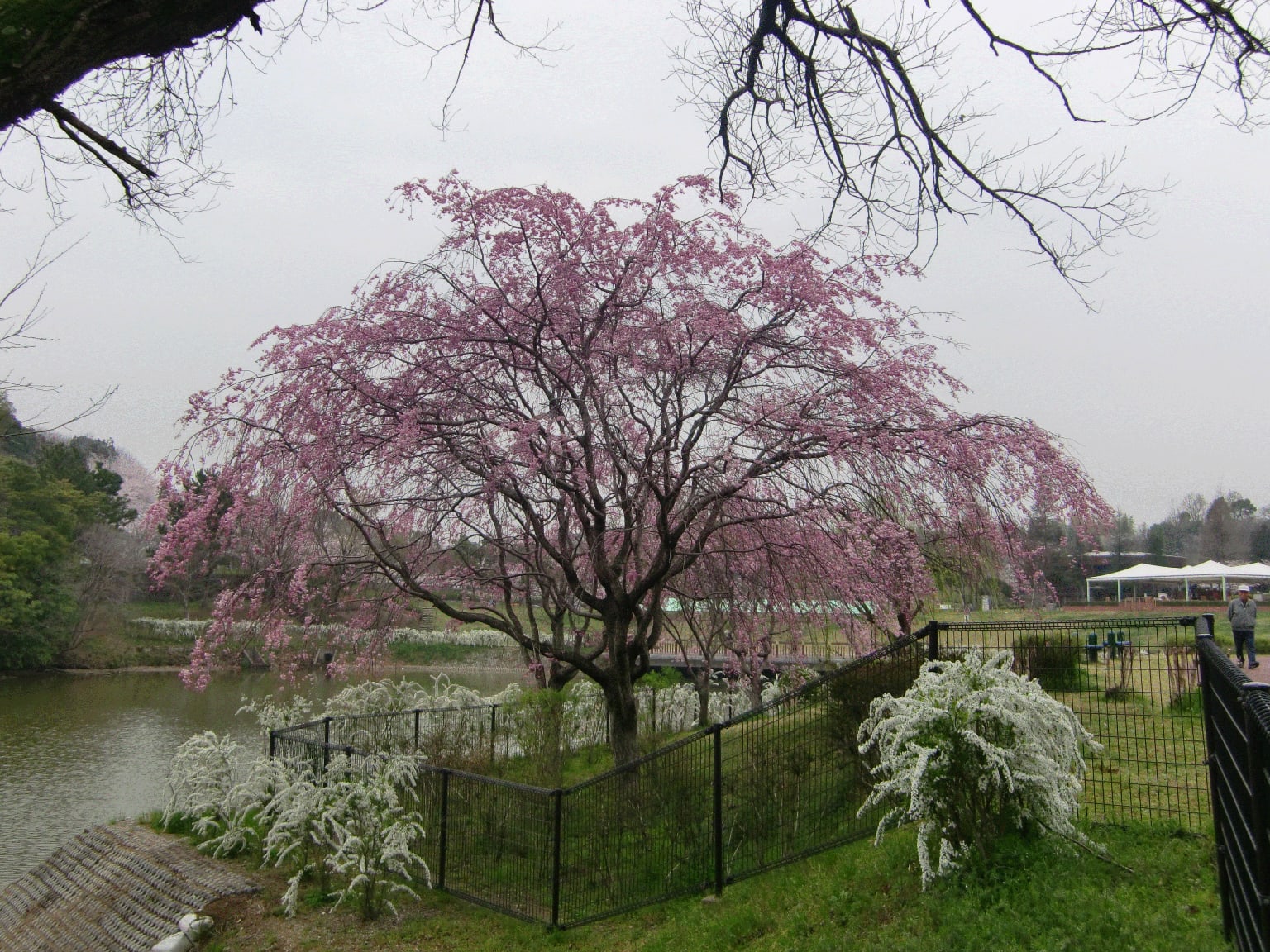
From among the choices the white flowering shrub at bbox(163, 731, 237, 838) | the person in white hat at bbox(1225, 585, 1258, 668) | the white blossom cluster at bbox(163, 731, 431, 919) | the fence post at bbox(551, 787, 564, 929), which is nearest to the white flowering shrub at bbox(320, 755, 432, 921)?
the white blossom cluster at bbox(163, 731, 431, 919)

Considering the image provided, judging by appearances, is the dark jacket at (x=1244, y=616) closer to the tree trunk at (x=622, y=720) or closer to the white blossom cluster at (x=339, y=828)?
the tree trunk at (x=622, y=720)

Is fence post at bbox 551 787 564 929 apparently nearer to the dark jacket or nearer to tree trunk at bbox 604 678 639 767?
tree trunk at bbox 604 678 639 767

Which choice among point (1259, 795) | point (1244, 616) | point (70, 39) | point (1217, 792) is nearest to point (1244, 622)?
point (1244, 616)

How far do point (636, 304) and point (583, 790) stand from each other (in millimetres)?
4503

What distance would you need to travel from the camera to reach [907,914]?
15.5 feet

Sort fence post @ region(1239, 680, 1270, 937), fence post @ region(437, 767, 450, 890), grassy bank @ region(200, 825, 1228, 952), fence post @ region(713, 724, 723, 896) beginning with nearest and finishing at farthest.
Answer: fence post @ region(1239, 680, 1270, 937) → grassy bank @ region(200, 825, 1228, 952) → fence post @ region(713, 724, 723, 896) → fence post @ region(437, 767, 450, 890)

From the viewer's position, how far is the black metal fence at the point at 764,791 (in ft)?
19.1

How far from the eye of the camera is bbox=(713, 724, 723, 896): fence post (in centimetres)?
652

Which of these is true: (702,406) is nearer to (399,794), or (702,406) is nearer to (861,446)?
(861,446)

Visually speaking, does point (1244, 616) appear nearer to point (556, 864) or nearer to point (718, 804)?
point (718, 804)

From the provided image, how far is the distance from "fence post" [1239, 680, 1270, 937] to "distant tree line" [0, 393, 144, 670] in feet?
113

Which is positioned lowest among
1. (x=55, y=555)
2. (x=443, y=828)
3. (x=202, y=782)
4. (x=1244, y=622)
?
(x=202, y=782)

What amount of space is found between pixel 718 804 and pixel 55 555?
3593 centimetres

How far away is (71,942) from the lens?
8883mm
